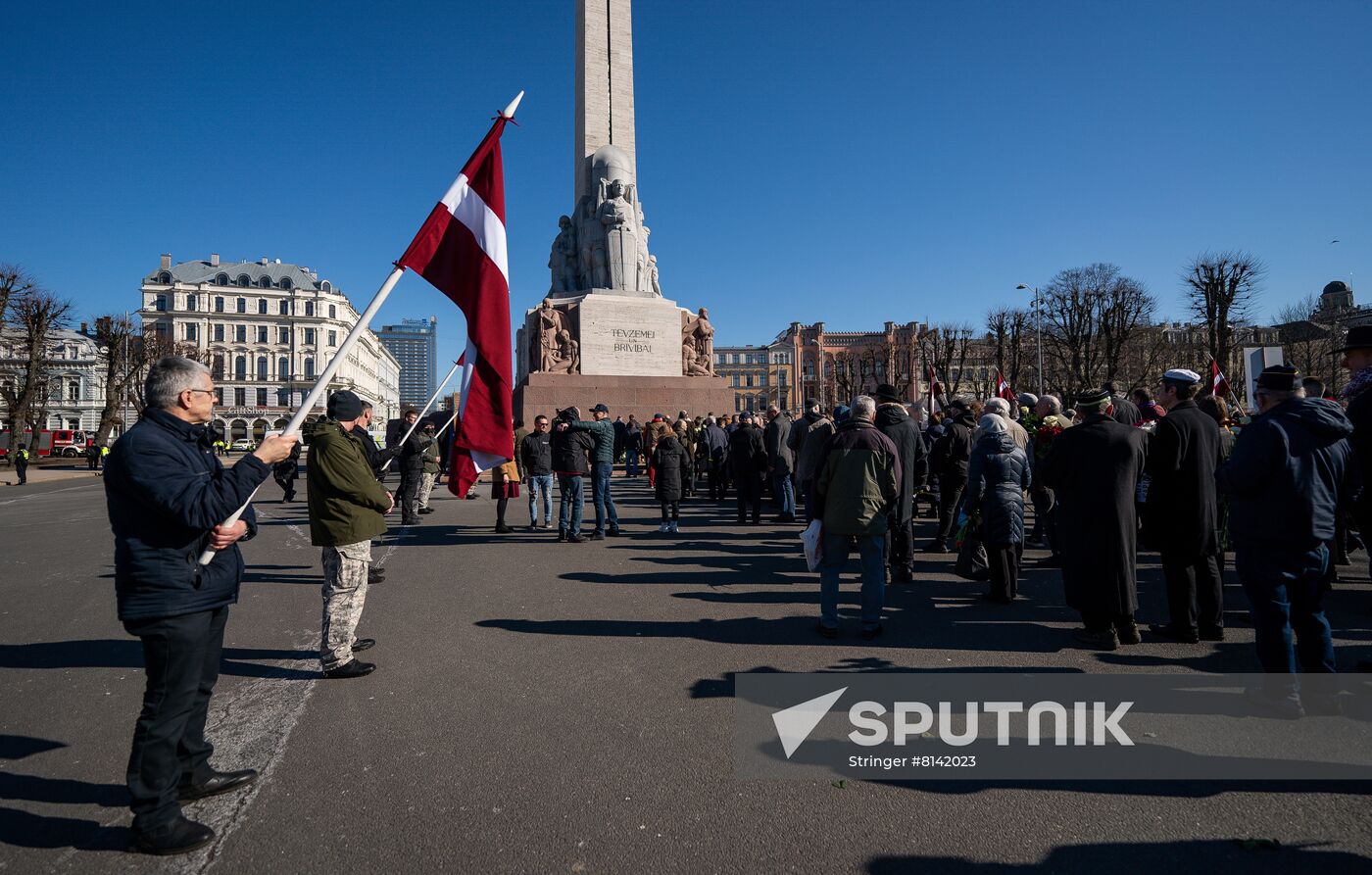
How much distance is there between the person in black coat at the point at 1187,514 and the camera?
17.6 ft

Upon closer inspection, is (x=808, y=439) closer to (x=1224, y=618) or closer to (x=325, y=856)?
(x=1224, y=618)

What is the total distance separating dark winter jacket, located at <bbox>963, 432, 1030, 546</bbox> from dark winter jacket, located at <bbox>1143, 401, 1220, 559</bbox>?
3.62ft

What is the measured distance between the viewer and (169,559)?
2.92 meters

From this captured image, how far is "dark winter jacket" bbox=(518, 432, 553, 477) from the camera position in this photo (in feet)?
35.7

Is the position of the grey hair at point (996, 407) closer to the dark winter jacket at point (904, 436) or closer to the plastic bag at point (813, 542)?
the dark winter jacket at point (904, 436)

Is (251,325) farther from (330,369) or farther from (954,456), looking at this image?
(330,369)

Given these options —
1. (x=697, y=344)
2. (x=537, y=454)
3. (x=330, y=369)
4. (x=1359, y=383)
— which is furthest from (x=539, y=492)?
(x=697, y=344)

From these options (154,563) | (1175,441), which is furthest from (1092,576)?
(154,563)

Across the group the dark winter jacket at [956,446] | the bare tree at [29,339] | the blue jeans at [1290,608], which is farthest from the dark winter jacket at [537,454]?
the bare tree at [29,339]

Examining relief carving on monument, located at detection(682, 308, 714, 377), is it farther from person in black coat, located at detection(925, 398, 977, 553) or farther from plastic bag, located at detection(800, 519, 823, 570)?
plastic bag, located at detection(800, 519, 823, 570)

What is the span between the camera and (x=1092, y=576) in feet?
17.5

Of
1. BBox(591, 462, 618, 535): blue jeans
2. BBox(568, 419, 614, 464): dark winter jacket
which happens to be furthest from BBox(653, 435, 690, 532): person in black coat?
BBox(568, 419, 614, 464): dark winter jacket

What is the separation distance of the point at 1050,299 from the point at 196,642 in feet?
165

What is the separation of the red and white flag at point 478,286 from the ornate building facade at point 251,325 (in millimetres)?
91172
